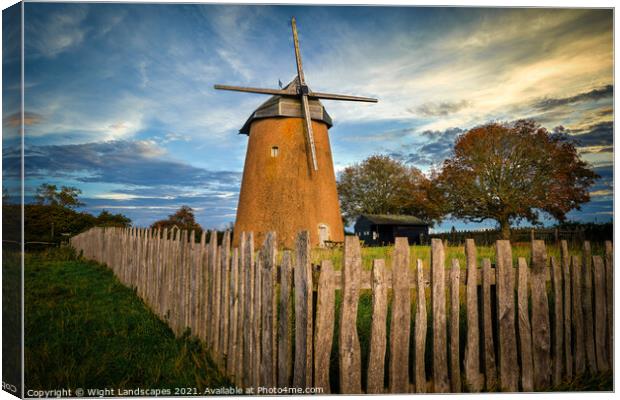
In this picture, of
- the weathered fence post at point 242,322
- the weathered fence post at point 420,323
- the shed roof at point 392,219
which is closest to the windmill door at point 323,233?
the shed roof at point 392,219

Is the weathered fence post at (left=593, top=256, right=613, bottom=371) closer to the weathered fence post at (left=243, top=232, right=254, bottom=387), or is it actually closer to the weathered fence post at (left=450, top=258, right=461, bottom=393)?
the weathered fence post at (left=450, top=258, right=461, bottom=393)

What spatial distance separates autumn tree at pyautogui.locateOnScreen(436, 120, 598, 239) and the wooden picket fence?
4139 mm

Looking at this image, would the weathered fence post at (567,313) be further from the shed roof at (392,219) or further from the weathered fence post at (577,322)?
the shed roof at (392,219)

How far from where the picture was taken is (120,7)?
438 cm

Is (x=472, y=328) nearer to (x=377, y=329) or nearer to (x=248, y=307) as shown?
(x=377, y=329)

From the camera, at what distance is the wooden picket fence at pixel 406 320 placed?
3.22 meters

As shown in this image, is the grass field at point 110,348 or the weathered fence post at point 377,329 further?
the grass field at point 110,348

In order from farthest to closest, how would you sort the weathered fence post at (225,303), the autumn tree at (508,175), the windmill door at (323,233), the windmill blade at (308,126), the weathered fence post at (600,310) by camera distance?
the windmill blade at (308,126) < the windmill door at (323,233) < the autumn tree at (508,175) < the weathered fence post at (225,303) < the weathered fence post at (600,310)

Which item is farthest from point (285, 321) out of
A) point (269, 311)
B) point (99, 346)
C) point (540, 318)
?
point (99, 346)

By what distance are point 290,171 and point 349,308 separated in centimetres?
1223

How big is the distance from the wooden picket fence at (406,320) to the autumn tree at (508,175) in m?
4.14

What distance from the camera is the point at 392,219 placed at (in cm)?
2341

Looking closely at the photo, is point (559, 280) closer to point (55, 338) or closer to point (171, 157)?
point (55, 338)

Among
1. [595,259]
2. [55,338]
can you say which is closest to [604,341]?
[595,259]
